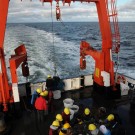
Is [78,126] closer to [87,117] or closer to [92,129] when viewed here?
[92,129]

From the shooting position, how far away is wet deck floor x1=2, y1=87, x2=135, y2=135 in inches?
295

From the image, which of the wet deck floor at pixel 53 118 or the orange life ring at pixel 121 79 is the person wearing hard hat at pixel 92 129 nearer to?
the wet deck floor at pixel 53 118

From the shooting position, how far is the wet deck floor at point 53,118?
24.6 feet

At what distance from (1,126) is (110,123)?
3.81 metres

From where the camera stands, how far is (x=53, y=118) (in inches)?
327

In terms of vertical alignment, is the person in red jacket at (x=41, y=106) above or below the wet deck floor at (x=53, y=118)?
above

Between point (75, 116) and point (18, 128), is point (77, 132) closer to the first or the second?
point (75, 116)

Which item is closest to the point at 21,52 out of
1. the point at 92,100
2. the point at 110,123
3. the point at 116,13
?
the point at 92,100

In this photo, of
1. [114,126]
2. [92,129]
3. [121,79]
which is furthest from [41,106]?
[121,79]

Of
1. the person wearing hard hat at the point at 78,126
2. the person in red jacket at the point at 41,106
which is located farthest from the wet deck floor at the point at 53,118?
the person wearing hard hat at the point at 78,126

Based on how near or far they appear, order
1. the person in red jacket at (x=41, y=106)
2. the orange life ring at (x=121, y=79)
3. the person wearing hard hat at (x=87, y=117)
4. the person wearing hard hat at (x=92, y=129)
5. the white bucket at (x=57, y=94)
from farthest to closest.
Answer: the orange life ring at (x=121, y=79)
the white bucket at (x=57, y=94)
the person in red jacket at (x=41, y=106)
the person wearing hard hat at (x=87, y=117)
the person wearing hard hat at (x=92, y=129)

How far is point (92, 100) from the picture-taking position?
9.98 m

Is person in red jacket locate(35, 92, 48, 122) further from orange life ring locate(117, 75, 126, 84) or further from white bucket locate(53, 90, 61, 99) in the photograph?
orange life ring locate(117, 75, 126, 84)

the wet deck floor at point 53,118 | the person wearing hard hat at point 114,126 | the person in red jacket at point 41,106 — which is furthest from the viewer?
the person in red jacket at point 41,106
